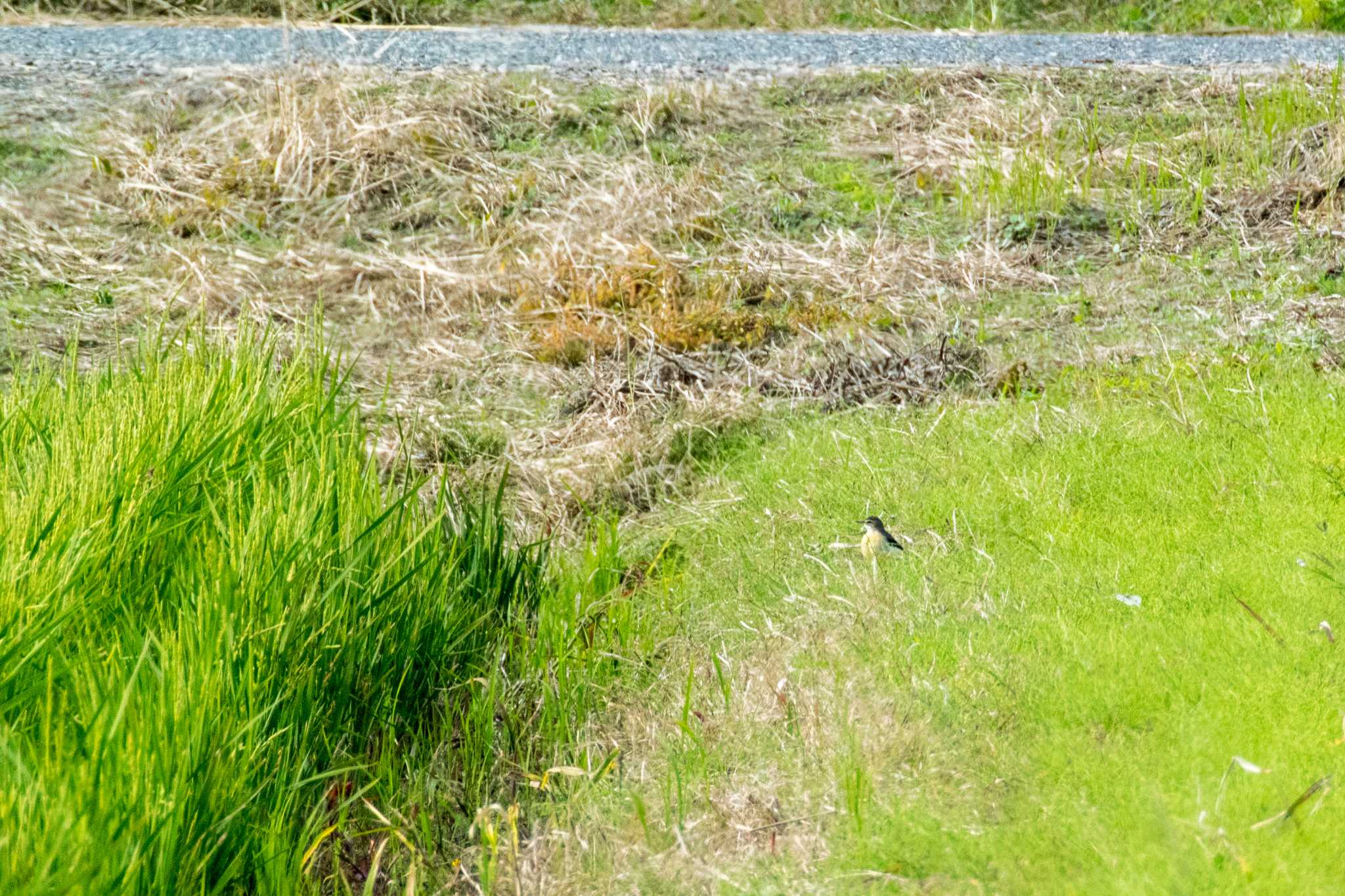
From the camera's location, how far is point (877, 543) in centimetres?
310

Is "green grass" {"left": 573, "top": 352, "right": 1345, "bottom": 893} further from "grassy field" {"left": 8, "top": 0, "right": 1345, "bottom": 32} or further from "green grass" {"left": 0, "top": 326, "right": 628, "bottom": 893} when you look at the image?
"grassy field" {"left": 8, "top": 0, "right": 1345, "bottom": 32}

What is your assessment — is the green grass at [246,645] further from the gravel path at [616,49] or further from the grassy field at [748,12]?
the grassy field at [748,12]

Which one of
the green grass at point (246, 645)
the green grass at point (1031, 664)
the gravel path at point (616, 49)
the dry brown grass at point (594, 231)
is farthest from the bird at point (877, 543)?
the gravel path at point (616, 49)

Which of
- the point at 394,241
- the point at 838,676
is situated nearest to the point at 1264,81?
the point at 394,241

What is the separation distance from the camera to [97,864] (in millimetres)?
1652

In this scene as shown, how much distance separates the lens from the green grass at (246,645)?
72.7 inches

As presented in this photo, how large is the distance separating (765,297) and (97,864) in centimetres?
381

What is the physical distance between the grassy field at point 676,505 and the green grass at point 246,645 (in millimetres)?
15

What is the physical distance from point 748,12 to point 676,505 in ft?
20.7

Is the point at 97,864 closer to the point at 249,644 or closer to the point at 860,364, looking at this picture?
the point at 249,644

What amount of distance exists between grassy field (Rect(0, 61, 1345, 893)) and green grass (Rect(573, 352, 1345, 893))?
11mm

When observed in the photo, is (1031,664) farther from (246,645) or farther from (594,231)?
(594,231)

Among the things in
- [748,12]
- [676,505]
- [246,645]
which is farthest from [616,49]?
[246,645]

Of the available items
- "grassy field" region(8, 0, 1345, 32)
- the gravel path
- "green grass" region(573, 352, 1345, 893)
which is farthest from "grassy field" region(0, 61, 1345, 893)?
"grassy field" region(8, 0, 1345, 32)
